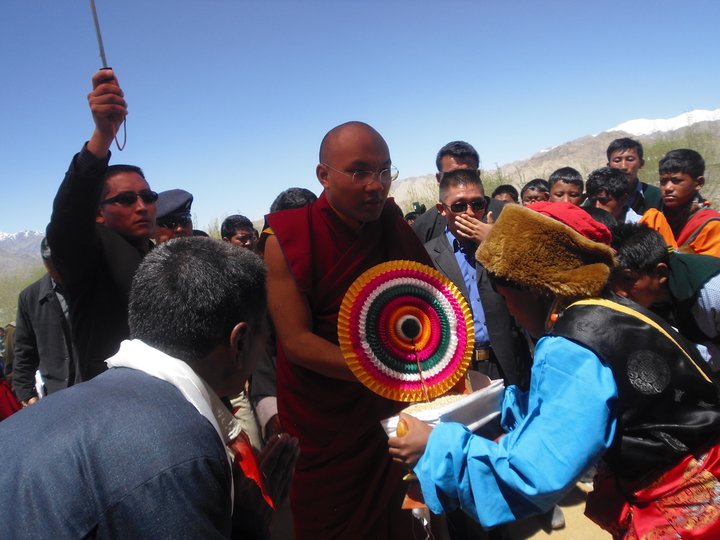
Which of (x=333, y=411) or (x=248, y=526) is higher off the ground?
(x=248, y=526)

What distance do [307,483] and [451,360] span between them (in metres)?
1.00

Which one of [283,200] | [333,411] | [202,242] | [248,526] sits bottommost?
[333,411]

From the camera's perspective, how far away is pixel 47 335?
3.46 meters

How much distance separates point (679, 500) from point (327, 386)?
144 centimetres

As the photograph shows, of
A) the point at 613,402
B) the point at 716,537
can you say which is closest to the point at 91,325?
the point at 613,402

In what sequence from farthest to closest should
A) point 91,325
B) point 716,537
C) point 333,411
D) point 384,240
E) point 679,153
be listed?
1. point 679,153
2. point 384,240
3. point 333,411
4. point 91,325
5. point 716,537

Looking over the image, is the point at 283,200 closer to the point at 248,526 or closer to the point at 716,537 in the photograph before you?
the point at 248,526

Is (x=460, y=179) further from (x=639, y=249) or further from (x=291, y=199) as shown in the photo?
(x=639, y=249)

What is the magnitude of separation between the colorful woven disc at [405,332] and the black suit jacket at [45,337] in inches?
81.5

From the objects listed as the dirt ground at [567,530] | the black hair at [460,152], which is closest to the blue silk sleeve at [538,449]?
the dirt ground at [567,530]

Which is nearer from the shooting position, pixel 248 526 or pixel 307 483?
pixel 248 526

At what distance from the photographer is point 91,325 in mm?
2016

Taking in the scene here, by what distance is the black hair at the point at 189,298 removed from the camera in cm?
114

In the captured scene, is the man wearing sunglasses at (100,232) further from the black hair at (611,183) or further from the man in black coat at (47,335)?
the black hair at (611,183)
